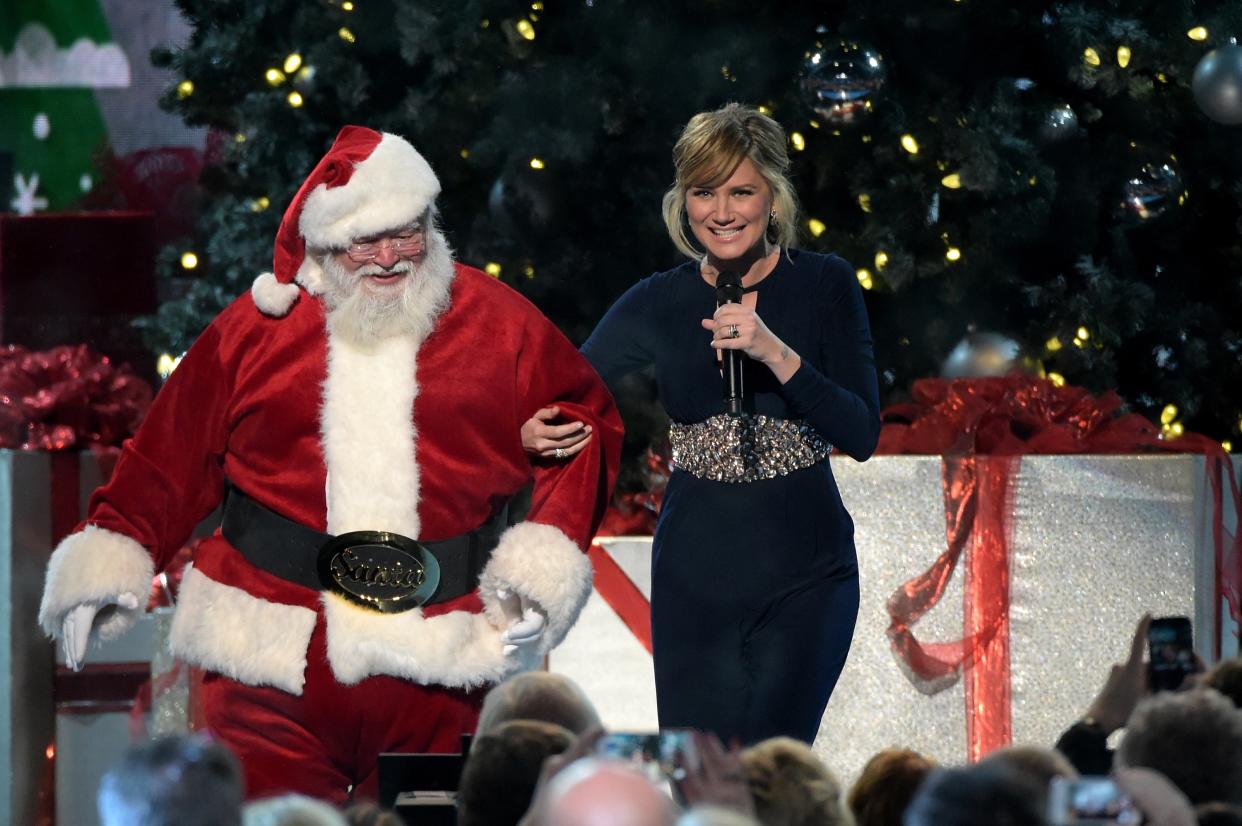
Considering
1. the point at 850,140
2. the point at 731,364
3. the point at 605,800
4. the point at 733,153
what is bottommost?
the point at 605,800

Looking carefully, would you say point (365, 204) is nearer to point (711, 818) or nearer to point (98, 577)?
point (98, 577)

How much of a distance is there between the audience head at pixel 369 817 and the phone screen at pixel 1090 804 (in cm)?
68

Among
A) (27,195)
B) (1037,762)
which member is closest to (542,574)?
(1037,762)

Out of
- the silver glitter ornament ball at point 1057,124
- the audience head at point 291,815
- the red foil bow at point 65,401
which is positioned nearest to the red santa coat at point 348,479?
the audience head at point 291,815

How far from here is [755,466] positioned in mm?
3186

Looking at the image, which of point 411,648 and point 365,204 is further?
point 365,204

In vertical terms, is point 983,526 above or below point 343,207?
below

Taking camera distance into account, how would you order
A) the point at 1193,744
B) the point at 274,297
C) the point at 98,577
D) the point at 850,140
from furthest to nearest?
the point at 850,140 < the point at 274,297 < the point at 98,577 < the point at 1193,744

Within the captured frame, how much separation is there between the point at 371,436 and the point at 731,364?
0.64 metres

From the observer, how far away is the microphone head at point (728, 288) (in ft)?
10.3

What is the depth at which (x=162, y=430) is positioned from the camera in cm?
312

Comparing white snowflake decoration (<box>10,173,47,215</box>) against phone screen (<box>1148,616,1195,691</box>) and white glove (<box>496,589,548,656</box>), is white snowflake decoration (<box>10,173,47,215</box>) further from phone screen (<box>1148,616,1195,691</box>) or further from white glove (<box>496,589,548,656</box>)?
phone screen (<box>1148,616,1195,691</box>)

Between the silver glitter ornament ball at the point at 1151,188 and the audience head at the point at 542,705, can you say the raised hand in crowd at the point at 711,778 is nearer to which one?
the audience head at the point at 542,705

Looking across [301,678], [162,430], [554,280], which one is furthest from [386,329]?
[554,280]
